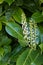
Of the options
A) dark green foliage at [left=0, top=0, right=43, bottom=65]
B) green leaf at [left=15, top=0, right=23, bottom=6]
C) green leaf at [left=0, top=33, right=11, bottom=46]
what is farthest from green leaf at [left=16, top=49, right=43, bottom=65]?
green leaf at [left=15, top=0, right=23, bottom=6]

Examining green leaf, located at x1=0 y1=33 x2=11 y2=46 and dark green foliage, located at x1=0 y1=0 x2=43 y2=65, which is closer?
dark green foliage, located at x1=0 y1=0 x2=43 y2=65

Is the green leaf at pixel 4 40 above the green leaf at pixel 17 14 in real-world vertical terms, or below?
below

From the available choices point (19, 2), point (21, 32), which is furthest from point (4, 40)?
point (19, 2)

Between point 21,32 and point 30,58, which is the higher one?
point 21,32

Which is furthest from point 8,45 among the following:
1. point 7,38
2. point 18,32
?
point 18,32

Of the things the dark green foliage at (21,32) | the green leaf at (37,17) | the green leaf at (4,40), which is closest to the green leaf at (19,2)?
the dark green foliage at (21,32)

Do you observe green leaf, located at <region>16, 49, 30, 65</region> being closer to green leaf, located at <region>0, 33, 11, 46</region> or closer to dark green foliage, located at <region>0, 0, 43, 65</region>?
dark green foliage, located at <region>0, 0, 43, 65</region>

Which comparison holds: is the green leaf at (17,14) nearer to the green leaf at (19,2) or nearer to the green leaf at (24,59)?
the green leaf at (19,2)

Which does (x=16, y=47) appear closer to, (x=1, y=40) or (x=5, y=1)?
(x=1, y=40)

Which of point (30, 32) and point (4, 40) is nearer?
point (30, 32)

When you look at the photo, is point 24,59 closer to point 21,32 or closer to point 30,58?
point 30,58

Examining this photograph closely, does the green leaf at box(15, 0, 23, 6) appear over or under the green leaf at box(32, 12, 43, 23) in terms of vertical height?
over
